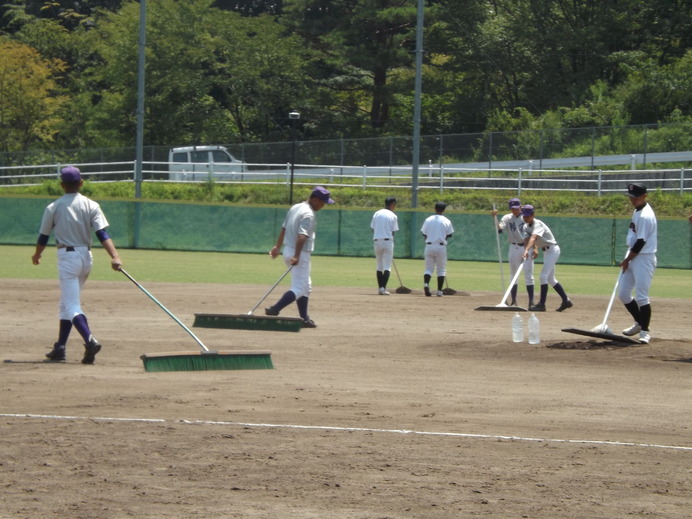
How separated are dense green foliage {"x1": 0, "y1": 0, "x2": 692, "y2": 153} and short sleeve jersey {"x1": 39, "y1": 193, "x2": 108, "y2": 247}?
4140 centimetres

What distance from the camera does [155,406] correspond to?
8.39 metres

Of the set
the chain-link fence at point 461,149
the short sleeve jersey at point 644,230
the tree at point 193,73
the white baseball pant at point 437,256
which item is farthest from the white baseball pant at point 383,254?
the tree at point 193,73

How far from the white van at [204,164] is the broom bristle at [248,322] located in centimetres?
3053

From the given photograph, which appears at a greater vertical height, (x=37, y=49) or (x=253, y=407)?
(x=37, y=49)

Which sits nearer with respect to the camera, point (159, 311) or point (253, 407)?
point (253, 407)

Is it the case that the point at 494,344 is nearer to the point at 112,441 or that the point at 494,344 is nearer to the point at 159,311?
the point at 159,311

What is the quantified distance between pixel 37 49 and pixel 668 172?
113 feet

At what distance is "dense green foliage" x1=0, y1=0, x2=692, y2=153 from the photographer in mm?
53000

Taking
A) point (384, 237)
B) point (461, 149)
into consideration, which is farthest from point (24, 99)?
point (384, 237)

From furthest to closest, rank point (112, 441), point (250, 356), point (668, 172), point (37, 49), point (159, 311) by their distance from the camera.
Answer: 1. point (37, 49)
2. point (668, 172)
3. point (159, 311)
4. point (250, 356)
5. point (112, 441)

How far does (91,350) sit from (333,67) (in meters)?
49.4

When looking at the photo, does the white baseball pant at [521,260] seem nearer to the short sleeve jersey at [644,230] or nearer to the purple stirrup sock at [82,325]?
the short sleeve jersey at [644,230]

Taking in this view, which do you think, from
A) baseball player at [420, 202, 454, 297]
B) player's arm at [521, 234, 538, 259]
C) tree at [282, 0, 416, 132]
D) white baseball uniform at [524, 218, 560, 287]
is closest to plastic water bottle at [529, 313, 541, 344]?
player's arm at [521, 234, 538, 259]

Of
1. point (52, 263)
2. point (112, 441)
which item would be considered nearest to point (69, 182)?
point (112, 441)
